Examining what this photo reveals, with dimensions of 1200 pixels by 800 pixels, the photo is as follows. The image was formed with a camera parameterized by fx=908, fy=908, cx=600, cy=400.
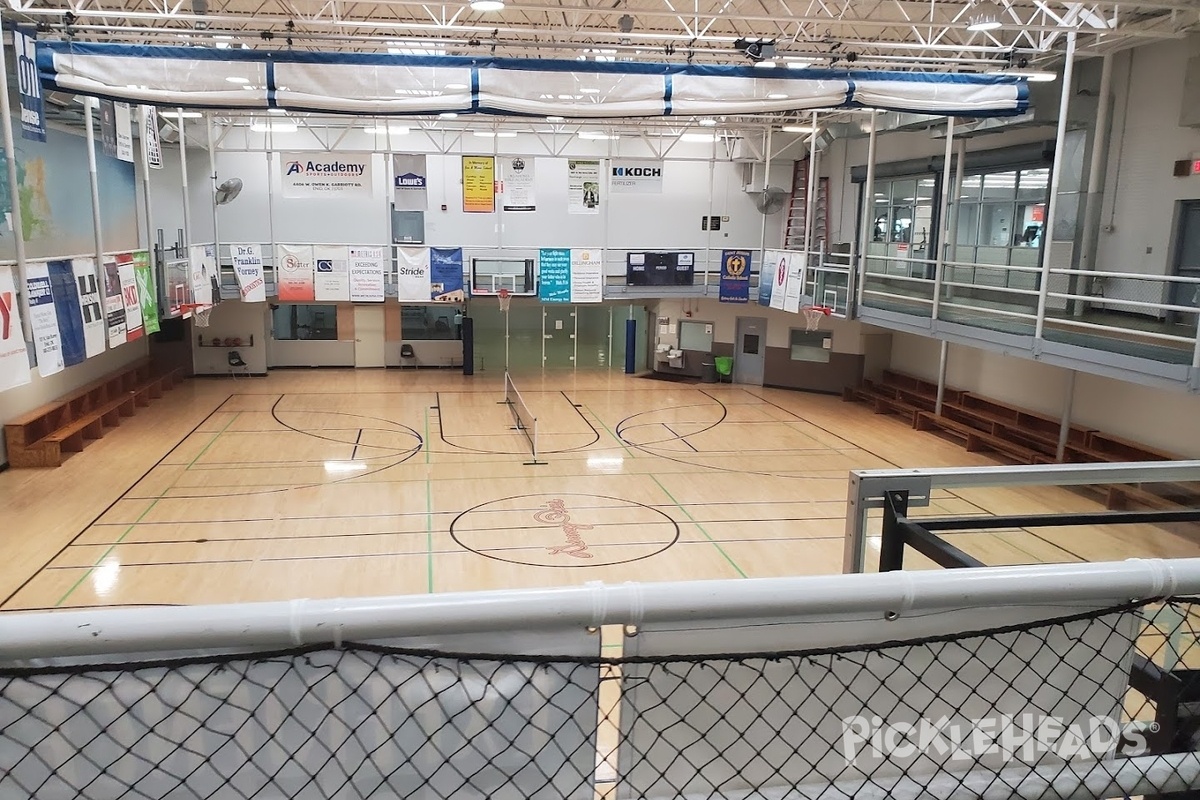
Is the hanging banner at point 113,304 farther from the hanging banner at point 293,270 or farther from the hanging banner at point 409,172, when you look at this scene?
the hanging banner at point 409,172

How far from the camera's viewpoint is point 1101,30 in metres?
12.0

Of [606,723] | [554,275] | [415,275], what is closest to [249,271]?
[415,275]

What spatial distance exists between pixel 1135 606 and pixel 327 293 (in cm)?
2019

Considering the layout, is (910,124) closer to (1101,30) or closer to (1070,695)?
(1101,30)

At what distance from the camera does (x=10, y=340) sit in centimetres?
942

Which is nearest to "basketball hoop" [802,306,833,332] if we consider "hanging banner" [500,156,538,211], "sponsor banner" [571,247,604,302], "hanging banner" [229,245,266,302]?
"sponsor banner" [571,247,604,302]

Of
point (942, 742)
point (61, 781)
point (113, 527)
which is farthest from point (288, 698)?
point (113, 527)

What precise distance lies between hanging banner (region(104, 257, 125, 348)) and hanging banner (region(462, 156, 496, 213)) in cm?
875

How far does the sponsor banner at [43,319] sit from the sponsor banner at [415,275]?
1001cm

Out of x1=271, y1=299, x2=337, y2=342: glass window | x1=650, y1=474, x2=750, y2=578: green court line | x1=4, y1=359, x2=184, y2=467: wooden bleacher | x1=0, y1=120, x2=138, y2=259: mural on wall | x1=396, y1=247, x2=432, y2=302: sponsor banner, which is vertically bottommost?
x1=650, y1=474, x2=750, y2=578: green court line

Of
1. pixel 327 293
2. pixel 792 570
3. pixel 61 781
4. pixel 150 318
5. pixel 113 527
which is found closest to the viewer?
pixel 61 781

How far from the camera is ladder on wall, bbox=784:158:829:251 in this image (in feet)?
77.7

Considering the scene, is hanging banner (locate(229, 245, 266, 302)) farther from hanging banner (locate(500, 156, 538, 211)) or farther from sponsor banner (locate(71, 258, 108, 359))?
sponsor banner (locate(71, 258, 108, 359))

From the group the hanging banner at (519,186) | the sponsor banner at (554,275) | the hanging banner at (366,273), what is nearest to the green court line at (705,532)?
the sponsor banner at (554,275)
